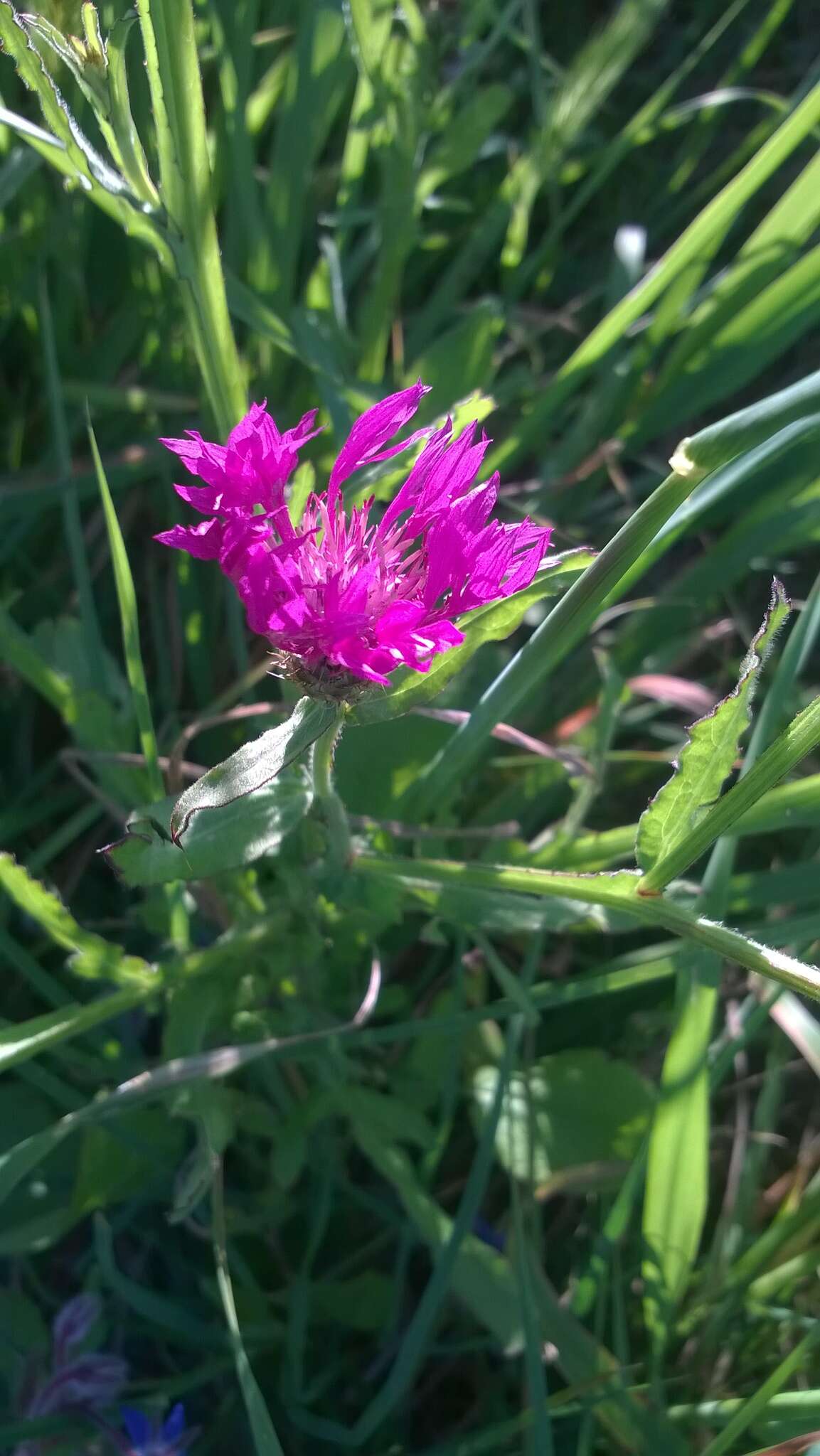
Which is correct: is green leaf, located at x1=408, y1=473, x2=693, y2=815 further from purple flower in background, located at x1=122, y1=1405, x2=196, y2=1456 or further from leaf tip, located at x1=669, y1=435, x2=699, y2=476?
purple flower in background, located at x1=122, y1=1405, x2=196, y2=1456

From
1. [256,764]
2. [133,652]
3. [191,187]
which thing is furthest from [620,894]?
[191,187]

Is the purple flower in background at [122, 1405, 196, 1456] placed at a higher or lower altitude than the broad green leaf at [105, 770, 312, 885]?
lower

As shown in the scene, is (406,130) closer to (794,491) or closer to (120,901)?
(794,491)

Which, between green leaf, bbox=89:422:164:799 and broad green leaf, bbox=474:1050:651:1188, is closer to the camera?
green leaf, bbox=89:422:164:799

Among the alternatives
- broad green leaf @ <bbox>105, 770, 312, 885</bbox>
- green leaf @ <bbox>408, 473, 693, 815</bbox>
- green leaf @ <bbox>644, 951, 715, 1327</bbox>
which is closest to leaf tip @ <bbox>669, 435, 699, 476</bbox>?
green leaf @ <bbox>408, 473, 693, 815</bbox>

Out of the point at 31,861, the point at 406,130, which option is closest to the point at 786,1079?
the point at 31,861

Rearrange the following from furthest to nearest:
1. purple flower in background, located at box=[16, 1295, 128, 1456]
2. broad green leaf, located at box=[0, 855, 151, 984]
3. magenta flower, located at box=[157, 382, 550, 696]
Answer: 1. purple flower in background, located at box=[16, 1295, 128, 1456]
2. broad green leaf, located at box=[0, 855, 151, 984]
3. magenta flower, located at box=[157, 382, 550, 696]

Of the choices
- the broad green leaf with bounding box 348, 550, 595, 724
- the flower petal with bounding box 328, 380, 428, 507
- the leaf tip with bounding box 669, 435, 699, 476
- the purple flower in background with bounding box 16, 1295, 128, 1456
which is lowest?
the purple flower in background with bounding box 16, 1295, 128, 1456
